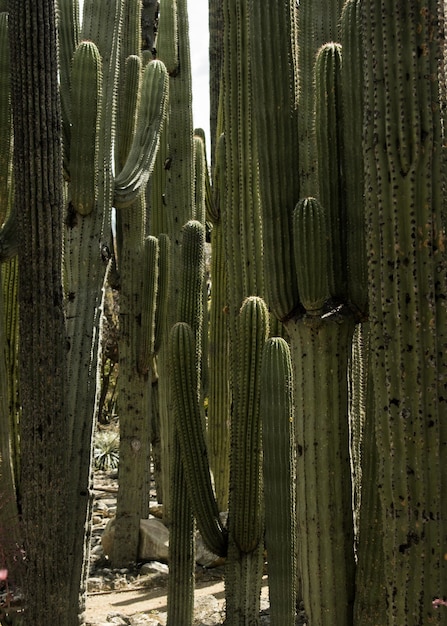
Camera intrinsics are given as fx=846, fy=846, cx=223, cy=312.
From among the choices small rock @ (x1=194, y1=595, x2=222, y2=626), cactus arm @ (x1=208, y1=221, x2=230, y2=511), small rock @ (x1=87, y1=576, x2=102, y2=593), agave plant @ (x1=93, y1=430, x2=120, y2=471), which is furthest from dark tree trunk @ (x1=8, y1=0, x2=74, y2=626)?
agave plant @ (x1=93, y1=430, x2=120, y2=471)

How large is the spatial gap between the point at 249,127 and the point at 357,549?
2387 mm

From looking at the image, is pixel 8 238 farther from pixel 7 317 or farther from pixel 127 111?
pixel 127 111

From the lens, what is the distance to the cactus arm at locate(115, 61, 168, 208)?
5.56m

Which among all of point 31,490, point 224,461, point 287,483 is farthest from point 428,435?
point 224,461

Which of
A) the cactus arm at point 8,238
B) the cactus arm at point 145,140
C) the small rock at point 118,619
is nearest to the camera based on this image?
the cactus arm at point 8,238

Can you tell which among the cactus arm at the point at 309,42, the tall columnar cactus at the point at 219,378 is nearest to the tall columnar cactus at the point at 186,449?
the cactus arm at the point at 309,42

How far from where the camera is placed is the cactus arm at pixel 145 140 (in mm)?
5562

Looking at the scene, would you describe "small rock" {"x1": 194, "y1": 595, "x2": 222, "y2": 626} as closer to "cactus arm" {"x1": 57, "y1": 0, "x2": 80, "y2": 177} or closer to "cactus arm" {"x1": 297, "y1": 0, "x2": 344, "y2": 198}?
"cactus arm" {"x1": 297, "y1": 0, "x2": 344, "y2": 198}

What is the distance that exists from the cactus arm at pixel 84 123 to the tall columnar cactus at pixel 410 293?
2.52 m

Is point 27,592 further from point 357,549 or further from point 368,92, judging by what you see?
point 368,92

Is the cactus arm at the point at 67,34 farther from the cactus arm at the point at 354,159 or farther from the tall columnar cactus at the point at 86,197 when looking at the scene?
the cactus arm at the point at 354,159

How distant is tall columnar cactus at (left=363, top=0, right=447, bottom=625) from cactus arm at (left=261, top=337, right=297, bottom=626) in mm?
1421

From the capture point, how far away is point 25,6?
424 centimetres

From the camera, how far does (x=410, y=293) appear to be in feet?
8.81
